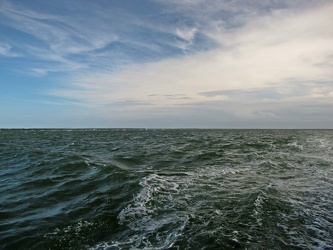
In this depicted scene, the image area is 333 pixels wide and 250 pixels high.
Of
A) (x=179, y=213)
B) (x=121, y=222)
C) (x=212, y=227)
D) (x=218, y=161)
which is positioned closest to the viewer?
(x=212, y=227)

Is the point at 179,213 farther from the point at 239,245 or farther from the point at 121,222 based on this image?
the point at 239,245

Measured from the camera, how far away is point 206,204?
9.44m

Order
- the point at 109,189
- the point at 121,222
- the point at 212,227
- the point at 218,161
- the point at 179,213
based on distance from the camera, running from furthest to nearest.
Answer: the point at 218,161 < the point at 109,189 < the point at 179,213 < the point at 121,222 < the point at 212,227

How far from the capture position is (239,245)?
6160mm

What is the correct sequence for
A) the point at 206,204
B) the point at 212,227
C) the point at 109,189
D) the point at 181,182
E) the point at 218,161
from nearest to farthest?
the point at 212,227 → the point at 206,204 → the point at 109,189 → the point at 181,182 → the point at 218,161

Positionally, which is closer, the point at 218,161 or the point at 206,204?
the point at 206,204

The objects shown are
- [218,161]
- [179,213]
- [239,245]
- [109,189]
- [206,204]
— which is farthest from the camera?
[218,161]

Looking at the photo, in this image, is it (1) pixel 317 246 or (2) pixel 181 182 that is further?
(2) pixel 181 182

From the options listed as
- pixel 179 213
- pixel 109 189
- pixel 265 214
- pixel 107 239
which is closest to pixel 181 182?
pixel 109 189

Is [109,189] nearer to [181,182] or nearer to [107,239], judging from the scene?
[181,182]

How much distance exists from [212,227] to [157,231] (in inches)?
58.2

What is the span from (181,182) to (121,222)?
5487mm

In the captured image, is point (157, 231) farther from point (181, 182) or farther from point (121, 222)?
point (181, 182)

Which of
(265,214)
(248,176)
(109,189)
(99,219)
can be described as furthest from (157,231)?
(248,176)
